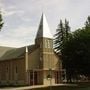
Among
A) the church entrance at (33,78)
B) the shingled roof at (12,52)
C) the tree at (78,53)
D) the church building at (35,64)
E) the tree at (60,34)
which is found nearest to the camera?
the church building at (35,64)

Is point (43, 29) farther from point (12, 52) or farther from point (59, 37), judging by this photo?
point (59, 37)

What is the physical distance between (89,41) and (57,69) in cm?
968

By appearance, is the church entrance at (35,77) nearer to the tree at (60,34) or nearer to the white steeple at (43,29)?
Result: the white steeple at (43,29)

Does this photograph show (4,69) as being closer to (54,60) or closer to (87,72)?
(54,60)

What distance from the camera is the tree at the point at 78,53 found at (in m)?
66.8

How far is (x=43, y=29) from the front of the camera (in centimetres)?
6719

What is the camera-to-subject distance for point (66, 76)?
77.2 m

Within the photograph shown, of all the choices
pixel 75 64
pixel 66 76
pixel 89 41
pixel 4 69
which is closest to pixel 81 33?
pixel 89 41

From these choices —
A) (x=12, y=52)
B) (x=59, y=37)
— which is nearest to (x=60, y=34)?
(x=59, y=37)

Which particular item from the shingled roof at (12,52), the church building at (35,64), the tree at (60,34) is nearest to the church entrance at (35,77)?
the church building at (35,64)

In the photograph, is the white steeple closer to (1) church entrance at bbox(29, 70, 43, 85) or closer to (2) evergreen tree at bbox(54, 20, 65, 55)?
(1) church entrance at bbox(29, 70, 43, 85)

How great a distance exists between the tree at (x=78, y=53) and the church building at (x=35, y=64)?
3555 mm

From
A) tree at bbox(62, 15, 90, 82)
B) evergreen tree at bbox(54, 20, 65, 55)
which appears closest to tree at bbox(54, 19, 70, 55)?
evergreen tree at bbox(54, 20, 65, 55)

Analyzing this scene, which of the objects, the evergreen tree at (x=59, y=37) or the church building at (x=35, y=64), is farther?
the evergreen tree at (x=59, y=37)
